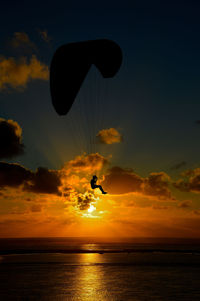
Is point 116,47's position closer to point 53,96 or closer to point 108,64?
point 108,64

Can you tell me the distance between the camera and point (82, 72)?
Result: 16.2 meters

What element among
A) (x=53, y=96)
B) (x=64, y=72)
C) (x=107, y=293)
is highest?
(x=64, y=72)

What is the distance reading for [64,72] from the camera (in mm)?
15602

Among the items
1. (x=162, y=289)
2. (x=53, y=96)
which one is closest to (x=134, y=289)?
(x=162, y=289)

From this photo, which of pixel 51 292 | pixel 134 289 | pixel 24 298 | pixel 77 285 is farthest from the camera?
pixel 77 285

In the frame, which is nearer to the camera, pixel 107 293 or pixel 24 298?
pixel 24 298

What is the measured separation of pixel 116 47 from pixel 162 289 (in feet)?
124

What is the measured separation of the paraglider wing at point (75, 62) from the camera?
1530 cm

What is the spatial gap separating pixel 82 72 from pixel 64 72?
101cm

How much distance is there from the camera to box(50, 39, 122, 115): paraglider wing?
15297mm

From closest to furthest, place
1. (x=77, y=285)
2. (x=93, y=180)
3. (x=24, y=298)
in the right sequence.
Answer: (x=93, y=180) → (x=24, y=298) → (x=77, y=285)

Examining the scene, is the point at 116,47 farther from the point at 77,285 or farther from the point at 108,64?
the point at 77,285

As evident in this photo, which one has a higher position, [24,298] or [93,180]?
[93,180]

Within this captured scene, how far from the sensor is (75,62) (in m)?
15.6
